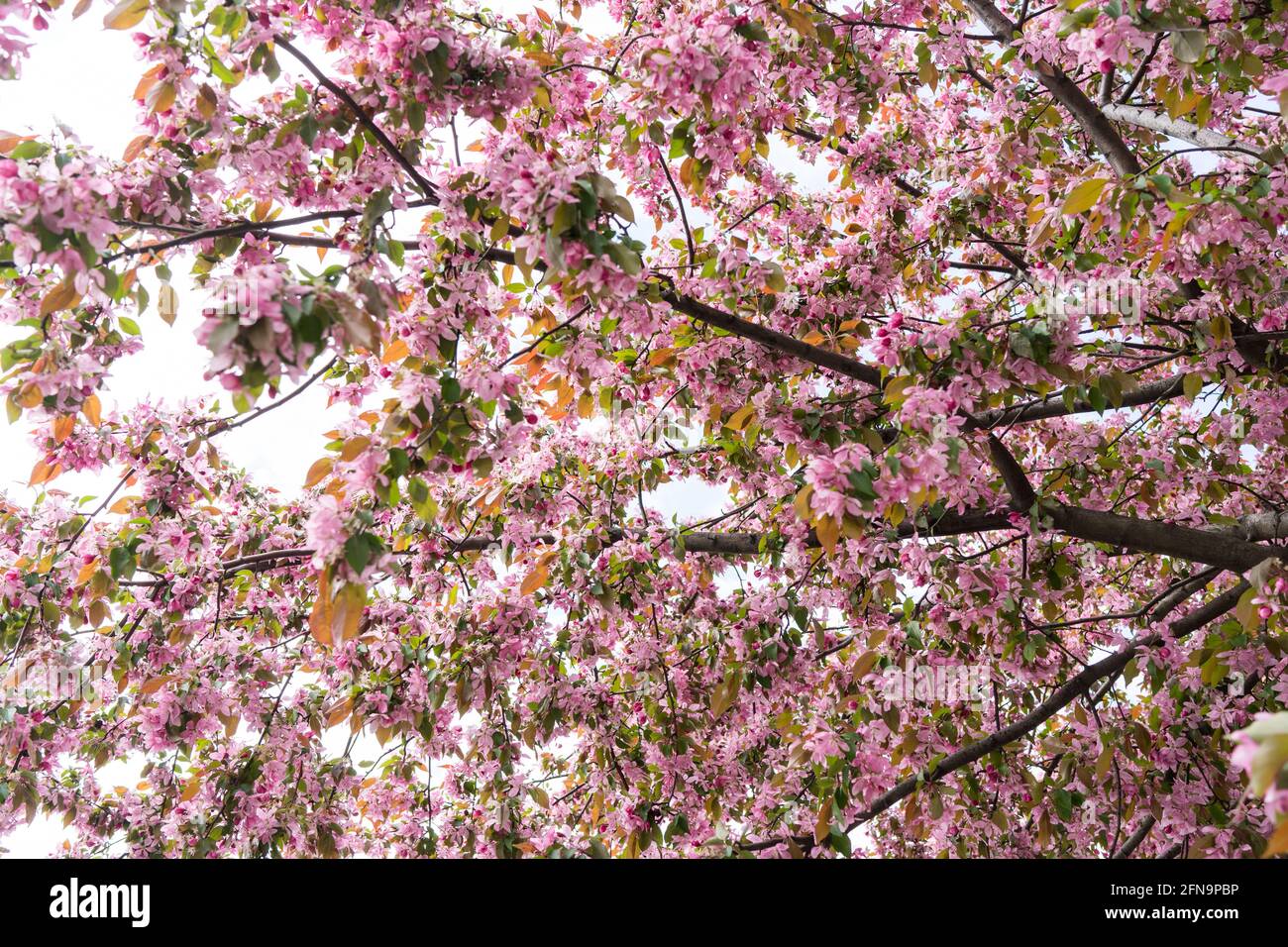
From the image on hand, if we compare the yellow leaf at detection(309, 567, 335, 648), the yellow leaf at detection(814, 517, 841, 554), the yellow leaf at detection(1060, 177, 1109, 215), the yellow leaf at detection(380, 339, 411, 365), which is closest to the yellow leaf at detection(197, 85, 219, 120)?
the yellow leaf at detection(380, 339, 411, 365)

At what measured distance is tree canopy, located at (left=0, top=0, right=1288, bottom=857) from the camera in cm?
248

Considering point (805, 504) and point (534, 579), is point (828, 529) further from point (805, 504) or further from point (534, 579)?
point (534, 579)

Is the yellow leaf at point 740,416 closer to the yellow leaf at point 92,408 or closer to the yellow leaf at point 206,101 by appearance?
the yellow leaf at point 206,101

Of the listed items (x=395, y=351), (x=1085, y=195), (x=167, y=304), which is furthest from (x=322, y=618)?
(x=1085, y=195)

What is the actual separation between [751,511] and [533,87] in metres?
2.67

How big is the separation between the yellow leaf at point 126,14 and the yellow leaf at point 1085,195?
2.70 metres

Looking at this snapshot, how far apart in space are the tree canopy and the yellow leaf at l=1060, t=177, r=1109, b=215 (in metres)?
0.01

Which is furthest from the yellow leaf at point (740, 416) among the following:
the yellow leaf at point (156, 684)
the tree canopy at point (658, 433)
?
the yellow leaf at point (156, 684)

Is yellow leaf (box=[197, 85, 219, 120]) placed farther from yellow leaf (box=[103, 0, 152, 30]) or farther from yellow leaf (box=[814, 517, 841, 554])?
yellow leaf (box=[814, 517, 841, 554])

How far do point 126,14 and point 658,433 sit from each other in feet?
9.74

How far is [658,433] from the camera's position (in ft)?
15.2

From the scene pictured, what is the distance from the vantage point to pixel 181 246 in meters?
2.80
